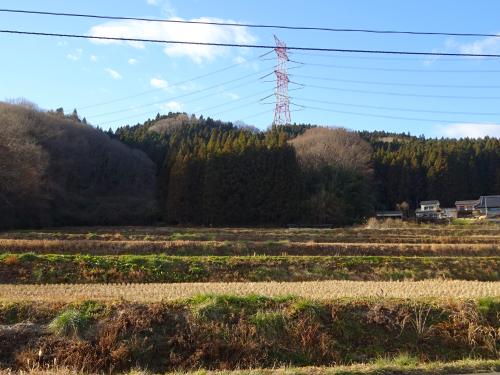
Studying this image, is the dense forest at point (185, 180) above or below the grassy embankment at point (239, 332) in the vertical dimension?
above

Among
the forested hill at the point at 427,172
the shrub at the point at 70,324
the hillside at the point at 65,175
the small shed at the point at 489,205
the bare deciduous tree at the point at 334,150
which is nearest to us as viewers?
the shrub at the point at 70,324

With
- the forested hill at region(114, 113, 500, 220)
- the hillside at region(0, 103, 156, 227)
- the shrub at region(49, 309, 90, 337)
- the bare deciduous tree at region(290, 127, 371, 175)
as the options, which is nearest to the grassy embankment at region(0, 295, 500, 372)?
the shrub at region(49, 309, 90, 337)

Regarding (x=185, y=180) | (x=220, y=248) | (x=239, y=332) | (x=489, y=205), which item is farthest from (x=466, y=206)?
(x=239, y=332)

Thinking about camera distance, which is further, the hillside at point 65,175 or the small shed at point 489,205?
the small shed at point 489,205

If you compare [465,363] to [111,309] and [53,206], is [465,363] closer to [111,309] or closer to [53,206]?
[111,309]

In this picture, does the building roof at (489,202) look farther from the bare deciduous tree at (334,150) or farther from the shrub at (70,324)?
the shrub at (70,324)

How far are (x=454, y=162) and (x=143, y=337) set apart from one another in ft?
301

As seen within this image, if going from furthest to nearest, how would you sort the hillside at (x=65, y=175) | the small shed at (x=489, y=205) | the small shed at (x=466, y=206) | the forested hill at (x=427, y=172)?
the forested hill at (x=427, y=172)
the small shed at (x=466, y=206)
the small shed at (x=489, y=205)
the hillside at (x=65, y=175)

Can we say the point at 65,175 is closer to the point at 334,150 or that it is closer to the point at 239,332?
the point at 334,150

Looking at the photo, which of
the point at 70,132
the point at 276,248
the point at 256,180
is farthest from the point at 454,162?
the point at 276,248

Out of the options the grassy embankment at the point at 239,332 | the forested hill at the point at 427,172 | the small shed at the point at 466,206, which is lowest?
the grassy embankment at the point at 239,332

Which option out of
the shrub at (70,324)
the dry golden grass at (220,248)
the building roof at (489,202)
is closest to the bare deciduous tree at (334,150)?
the building roof at (489,202)

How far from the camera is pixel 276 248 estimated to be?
1019 inches

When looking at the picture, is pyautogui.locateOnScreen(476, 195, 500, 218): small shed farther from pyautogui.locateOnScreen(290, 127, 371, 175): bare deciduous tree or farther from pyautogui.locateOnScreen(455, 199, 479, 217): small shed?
pyautogui.locateOnScreen(290, 127, 371, 175): bare deciduous tree
